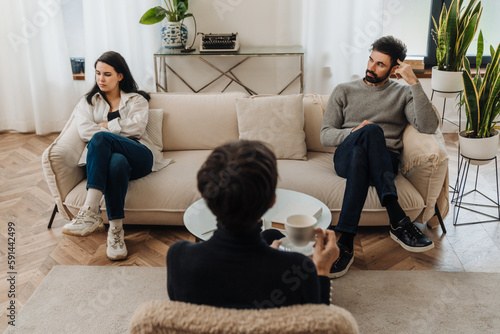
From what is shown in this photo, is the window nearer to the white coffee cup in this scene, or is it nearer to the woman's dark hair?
the woman's dark hair

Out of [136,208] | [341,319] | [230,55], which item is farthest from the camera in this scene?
[230,55]

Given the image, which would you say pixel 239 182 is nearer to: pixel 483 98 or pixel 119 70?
pixel 119 70

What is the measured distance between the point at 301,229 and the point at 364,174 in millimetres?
924

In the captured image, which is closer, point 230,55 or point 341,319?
→ point 341,319

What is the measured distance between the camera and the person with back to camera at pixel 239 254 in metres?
1.05

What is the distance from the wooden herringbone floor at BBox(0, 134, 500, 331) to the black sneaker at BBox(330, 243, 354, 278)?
0.08 m

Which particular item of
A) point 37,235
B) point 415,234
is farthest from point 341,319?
point 37,235

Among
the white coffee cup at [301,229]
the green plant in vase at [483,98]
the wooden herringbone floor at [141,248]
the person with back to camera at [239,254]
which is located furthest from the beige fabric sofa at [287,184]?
the person with back to camera at [239,254]

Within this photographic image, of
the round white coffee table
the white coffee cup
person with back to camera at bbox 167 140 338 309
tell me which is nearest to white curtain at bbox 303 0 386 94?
the round white coffee table

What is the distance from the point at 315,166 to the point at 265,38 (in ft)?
5.33

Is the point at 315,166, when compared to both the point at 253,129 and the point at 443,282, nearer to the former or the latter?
the point at 253,129

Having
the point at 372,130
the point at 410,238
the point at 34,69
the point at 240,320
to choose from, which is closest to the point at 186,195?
the point at 372,130

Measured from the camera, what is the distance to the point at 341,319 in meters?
0.90

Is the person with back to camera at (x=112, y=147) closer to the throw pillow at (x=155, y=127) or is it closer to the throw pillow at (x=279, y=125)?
the throw pillow at (x=155, y=127)
